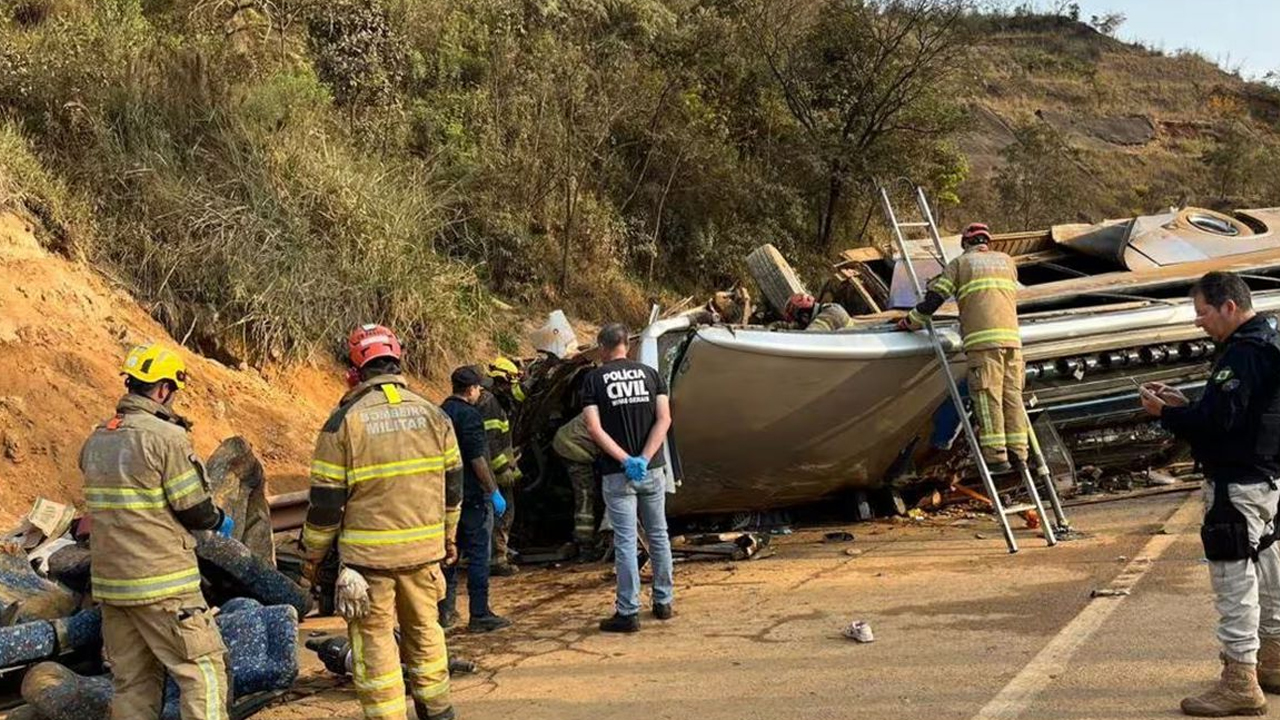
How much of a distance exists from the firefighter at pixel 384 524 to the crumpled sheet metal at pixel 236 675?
0.65 m

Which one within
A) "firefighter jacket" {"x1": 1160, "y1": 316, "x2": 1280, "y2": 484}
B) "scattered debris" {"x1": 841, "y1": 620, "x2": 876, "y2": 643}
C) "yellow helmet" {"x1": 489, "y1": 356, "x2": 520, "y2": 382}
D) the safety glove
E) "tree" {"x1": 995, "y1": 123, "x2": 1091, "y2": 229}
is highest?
"tree" {"x1": 995, "y1": 123, "x2": 1091, "y2": 229}

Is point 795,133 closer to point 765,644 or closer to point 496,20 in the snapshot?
point 496,20

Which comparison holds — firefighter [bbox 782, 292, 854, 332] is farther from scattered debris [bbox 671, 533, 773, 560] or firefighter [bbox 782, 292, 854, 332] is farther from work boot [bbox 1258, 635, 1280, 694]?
work boot [bbox 1258, 635, 1280, 694]

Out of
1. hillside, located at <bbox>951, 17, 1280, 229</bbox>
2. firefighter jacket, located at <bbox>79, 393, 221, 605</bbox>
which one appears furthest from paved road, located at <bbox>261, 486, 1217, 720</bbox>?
hillside, located at <bbox>951, 17, 1280, 229</bbox>

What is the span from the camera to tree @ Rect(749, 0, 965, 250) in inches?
675

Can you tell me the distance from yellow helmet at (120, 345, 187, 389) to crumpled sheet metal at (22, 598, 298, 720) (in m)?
1.16

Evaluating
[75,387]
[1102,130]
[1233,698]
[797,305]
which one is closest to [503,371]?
[797,305]

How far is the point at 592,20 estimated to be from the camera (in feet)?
53.5

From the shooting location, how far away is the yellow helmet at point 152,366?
361cm

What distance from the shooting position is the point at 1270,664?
3.72 metres

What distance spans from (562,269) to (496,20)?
3.72 m

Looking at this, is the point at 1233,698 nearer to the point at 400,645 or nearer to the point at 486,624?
the point at 400,645

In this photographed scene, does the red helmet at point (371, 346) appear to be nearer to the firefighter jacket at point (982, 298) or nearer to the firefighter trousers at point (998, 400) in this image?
the firefighter jacket at point (982, 298)

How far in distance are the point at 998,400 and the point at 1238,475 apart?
2927 millimetres
